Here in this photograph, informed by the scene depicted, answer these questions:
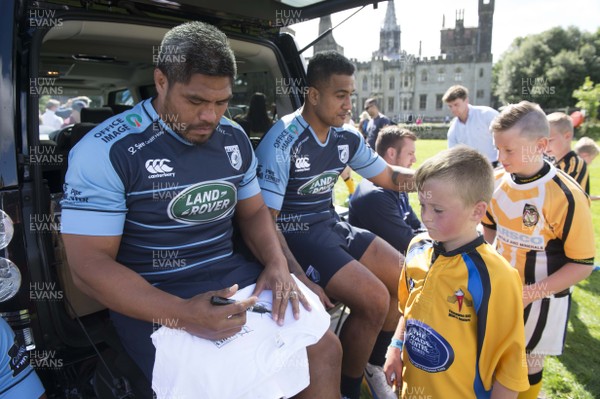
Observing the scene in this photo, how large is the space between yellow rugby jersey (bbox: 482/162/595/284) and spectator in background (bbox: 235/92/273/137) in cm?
199

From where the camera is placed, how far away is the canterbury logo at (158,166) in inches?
66.7

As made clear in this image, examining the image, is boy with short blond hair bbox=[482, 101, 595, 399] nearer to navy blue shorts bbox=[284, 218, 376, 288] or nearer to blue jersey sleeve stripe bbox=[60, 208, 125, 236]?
navy blue shorts bbox=[284, 218, 376, 288]

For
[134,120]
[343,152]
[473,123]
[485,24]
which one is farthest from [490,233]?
[485,24]

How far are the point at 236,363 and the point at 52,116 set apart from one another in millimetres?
5061

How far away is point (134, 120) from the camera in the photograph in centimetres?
177

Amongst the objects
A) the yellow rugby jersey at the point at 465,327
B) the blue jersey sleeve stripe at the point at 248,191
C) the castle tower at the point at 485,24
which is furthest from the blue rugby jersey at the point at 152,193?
the castle tower at the point at 485,24

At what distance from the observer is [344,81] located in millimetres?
2596

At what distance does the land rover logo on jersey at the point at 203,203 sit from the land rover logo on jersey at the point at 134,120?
35 cm

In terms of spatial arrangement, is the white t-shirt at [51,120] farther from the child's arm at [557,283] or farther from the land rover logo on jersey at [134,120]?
the child's arm at [557,283]

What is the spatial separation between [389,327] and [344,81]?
62.4 inches

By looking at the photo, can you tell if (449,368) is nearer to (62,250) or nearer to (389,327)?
(389,327)

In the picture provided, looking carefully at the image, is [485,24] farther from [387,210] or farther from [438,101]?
[387,210]

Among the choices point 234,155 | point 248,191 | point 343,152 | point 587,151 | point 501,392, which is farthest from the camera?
point 587,151

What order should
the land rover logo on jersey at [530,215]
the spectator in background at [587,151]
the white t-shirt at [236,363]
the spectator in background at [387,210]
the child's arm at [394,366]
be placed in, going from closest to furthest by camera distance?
the white t-shirt at [236,363] → the child's arm at [394,366] → the land rover logo on jersey at [530,215] → the spectator in background at [387,210] → the spectator in background at [587,151]
